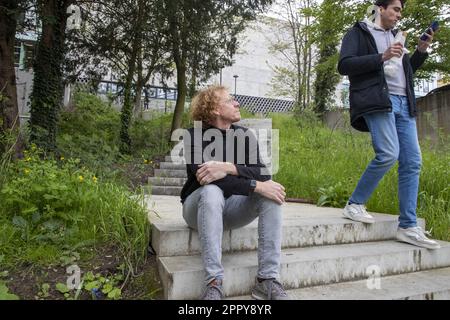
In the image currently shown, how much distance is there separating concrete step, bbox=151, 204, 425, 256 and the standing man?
0.13 m

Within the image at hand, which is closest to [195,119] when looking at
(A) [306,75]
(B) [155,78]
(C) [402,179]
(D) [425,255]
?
(C) [402,179]

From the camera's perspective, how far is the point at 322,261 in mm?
2273

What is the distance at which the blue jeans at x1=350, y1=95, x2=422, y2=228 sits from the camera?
259cm

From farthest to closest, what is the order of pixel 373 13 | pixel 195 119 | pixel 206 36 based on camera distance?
pixel 206 36 → pixel 373 13 → pixel 195 119

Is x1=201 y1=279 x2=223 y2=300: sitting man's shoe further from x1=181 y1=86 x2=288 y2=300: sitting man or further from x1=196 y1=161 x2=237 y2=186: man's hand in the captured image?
x1=196 y1=161 x2=237 y2=186: man's hand

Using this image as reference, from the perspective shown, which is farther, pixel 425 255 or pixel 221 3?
pixel 221 3

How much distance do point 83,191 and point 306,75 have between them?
41.1 ft

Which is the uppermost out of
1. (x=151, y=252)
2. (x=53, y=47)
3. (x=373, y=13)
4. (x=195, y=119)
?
(x=53, y=47)

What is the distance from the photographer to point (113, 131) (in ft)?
28.3

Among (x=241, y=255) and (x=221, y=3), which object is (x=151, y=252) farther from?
(x=221, y=3)

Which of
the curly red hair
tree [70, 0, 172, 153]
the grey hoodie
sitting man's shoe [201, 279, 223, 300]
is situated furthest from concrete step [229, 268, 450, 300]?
tree [70, 0, 172, 153]

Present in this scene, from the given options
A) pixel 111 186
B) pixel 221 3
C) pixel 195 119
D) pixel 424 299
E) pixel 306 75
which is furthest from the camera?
pixel 306 75

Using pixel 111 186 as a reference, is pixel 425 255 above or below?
below

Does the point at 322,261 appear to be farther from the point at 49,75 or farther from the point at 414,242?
the point at 49,75
